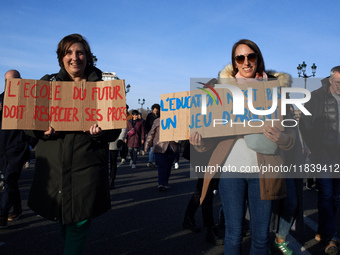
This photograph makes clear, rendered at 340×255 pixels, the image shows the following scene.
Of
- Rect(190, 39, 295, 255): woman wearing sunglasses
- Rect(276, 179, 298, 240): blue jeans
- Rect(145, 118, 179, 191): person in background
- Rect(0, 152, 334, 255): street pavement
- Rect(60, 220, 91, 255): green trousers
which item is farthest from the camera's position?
Rect(145, 118, 179, 191): person in background

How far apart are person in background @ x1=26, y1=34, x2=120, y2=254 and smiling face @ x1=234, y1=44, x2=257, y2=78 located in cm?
119

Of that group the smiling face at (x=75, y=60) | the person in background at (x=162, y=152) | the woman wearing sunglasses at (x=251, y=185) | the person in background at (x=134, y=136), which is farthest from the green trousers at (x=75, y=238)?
the person in background at (x=134, y=136)

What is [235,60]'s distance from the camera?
283 cm

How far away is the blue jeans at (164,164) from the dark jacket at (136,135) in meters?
3.99

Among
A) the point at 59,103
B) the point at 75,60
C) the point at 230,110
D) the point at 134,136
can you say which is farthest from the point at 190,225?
the point at 134,136

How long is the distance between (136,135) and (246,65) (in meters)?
9.55

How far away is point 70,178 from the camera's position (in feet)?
8.50

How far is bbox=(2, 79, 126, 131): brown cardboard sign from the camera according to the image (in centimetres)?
278

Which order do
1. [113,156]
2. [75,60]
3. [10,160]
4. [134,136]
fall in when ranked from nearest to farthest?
1. [75,60]
2. [10,160]
3. [113,156]
4. [134,136]

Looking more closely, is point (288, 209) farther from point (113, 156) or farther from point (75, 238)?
point (113, 156)

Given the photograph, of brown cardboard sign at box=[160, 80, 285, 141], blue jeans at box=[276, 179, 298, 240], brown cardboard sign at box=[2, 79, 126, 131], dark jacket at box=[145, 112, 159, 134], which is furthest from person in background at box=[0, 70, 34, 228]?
dark jacket at box=[145, 112, 159, 134]

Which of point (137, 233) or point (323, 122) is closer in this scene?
point (323, 122)

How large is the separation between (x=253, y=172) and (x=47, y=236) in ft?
10.1

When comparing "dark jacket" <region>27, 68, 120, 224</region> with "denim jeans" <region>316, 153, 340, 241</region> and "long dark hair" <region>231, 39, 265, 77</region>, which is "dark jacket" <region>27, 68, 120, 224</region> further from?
"denim jeans" <region>316, 153, 340, 241</region>
